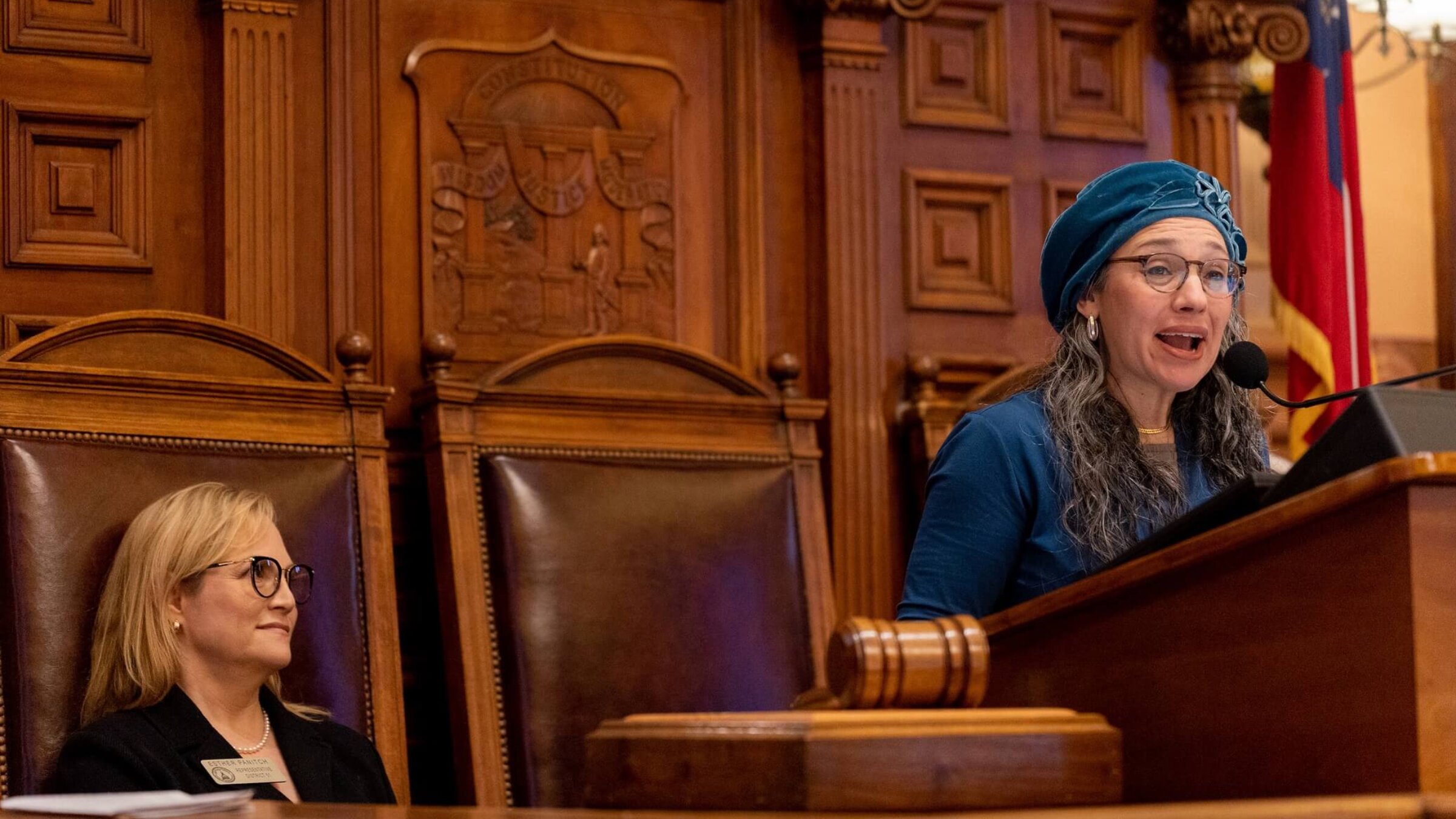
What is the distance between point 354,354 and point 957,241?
1.36 metres

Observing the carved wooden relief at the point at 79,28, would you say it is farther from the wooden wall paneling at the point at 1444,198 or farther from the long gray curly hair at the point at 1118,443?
the wooden wall paneling at the point at 1444,198

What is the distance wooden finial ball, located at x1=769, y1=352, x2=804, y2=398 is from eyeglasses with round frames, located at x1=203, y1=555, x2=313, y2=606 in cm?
113

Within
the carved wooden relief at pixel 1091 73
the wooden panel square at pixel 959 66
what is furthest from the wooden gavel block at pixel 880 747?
the carved wooden relief at pixel 1091 73

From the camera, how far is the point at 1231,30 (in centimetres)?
399

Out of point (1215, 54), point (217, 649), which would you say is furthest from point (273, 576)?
point (1215, 54)

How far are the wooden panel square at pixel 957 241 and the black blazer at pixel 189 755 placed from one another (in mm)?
1639

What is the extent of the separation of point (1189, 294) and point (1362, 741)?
102 centimetres

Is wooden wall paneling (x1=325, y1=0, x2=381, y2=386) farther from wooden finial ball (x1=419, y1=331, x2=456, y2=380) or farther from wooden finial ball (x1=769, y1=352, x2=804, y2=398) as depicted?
wooden finial ball (x1=769, y1=352, x2=804, y2=398)

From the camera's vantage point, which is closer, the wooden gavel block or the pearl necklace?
the wooden gavel block

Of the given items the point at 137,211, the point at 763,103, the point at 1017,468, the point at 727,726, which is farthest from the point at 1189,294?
the point at 137,211

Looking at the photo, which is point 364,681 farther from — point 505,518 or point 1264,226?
point 1264,226

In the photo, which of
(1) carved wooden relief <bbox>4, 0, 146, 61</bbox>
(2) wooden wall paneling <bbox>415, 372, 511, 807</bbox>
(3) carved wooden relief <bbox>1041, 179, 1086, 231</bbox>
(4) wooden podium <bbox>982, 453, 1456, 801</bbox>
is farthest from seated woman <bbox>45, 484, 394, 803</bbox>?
(3) carved wooden relief <bbox>1041, 179, 1086, 231</bbox>

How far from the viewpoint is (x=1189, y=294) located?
7.02 feet

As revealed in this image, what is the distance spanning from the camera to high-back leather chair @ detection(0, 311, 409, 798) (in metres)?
2.77
